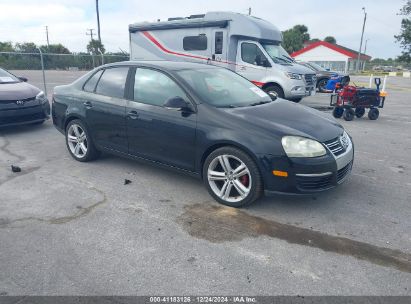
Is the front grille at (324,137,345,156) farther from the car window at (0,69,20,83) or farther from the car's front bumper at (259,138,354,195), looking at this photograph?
the car window at (0,69,20,83)

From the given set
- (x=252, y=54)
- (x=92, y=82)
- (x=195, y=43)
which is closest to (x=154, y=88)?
(x=92, y=82)

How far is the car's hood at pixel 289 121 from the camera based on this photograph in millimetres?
3635

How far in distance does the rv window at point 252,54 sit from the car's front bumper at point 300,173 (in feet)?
26.7

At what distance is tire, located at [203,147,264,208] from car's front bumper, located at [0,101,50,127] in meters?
5.03

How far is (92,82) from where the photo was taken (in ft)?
17.0

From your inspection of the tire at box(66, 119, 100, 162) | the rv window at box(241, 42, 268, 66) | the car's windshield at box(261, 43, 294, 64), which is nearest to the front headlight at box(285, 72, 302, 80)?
the car's windshield at box(261, 43, 294, 64)

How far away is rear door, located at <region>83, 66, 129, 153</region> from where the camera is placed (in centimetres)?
468

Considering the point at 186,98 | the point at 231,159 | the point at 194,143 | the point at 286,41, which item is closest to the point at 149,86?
the point at 186,98

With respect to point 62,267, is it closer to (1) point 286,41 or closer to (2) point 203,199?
(2) point 203,199

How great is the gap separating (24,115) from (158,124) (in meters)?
4.39

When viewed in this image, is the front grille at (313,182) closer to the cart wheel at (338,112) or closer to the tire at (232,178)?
the tire at (232,178)

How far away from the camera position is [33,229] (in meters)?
3.37

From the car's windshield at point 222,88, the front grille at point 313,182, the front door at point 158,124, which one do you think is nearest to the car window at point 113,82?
the front door at point 158,124

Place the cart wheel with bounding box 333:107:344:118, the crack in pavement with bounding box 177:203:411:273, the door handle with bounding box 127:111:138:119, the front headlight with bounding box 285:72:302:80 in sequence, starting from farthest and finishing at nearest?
the front headlight with bounding box 285:72:302:80 < the cart wheel with bounding box 333:107:344:118 < the door handle with bounding box 127:111:138:119 < the crack in pavement with bounding box 177:203:411:273
